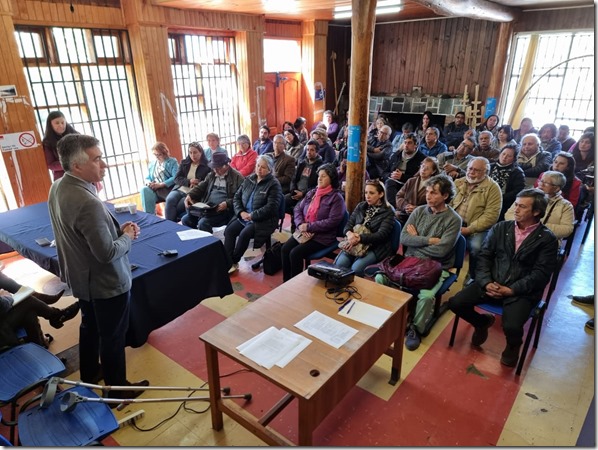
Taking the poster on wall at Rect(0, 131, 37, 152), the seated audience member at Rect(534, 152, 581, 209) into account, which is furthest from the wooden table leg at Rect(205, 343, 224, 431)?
the poster on wall at Rect(0, 131, 37, 152)

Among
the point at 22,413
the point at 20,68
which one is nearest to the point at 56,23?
the point at 20,68

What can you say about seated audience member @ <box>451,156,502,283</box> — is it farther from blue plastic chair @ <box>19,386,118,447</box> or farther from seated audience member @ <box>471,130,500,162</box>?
blue plastic chair @ <box>19,386,118,447</box>

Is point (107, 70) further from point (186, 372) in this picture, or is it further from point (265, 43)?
point (186, 372)

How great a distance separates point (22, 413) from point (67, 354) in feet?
4.12

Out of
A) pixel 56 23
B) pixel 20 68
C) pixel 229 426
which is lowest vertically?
pixel 229 426

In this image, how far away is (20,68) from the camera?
4434 mm

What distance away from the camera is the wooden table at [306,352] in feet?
5.96

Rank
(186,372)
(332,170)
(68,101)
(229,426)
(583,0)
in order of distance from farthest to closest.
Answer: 1. (583,0)
2. (68,101)
3. (332,170)
4. (186,372)
5. (229,426)

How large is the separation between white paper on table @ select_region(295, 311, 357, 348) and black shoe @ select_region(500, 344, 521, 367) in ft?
4.74

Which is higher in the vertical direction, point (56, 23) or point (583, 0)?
point (583, 0)

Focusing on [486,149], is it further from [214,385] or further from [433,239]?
[214,385]

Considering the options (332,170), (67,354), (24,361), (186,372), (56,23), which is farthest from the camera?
(56,23)

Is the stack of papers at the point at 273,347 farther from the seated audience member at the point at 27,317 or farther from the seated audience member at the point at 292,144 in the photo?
the seated audience member at the point at 292,144

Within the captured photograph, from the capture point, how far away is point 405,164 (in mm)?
4961
